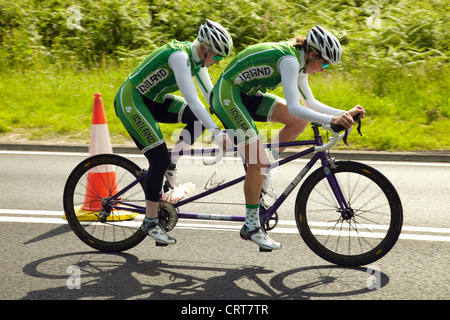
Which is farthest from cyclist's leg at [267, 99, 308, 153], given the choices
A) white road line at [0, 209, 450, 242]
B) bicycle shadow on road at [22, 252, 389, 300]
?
bicycle shadow on road at [22, 252, 389, 300]

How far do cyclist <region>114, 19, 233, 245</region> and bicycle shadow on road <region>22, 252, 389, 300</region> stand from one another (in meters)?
0.38

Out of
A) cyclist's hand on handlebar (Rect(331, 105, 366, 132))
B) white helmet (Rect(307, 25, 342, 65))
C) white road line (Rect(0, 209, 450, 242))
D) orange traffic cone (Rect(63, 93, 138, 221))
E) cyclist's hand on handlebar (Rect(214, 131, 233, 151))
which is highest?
white helmet (Rect(307, 25, 342, 65))

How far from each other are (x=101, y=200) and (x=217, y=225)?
49.1 inches

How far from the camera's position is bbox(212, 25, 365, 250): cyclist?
4727 millimetres

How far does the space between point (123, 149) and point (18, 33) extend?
288 inches

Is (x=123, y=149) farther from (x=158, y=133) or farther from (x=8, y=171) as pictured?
(x=158, y=133)

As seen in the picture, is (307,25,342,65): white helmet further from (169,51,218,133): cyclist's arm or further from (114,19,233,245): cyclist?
(169,51,218,133): cyclist's arm

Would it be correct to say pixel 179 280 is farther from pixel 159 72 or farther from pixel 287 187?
pixel 159 72

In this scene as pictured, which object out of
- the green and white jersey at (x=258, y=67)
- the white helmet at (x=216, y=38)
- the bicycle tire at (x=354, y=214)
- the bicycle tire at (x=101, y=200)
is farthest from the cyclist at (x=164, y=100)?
the bicycle tire at (x=354, y=214)

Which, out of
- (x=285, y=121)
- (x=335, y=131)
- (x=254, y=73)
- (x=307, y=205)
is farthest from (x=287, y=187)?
(x=254, y=73)

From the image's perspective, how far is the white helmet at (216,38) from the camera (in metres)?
4.83

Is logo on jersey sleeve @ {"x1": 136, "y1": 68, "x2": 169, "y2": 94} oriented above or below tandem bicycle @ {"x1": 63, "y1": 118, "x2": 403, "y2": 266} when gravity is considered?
above

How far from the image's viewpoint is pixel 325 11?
15539 mm

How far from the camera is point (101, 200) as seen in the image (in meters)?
5.70
